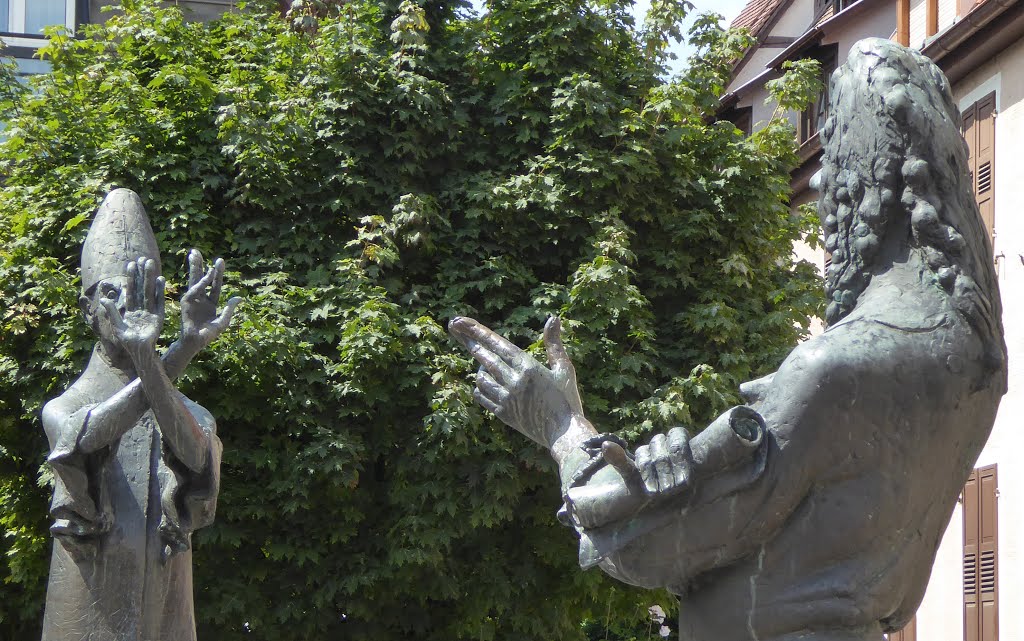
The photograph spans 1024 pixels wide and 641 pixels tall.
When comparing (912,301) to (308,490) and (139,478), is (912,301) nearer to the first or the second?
(139,478)

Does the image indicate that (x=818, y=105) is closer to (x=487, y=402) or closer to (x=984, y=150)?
(x=984, y=150)

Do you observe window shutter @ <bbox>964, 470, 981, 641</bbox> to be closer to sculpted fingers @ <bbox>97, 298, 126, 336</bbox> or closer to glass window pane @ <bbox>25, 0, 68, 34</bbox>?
sculpted fingers @ <bbox>97, 298, 126, 336</bbox>

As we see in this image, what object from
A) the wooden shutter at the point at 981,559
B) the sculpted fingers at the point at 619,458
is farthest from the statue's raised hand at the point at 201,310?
the wooden shutter at the point at 981,559

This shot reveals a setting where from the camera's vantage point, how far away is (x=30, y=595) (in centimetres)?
1376

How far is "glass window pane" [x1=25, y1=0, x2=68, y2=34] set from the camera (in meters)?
25.4

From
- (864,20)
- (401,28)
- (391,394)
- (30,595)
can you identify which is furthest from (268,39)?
(864,20)

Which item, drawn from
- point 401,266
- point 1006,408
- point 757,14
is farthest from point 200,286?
point 757,14

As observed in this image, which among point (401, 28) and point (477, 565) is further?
point (401, 28)

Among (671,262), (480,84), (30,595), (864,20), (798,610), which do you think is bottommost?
(30,595)

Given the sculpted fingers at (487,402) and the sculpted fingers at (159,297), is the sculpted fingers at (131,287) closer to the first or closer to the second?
the sculpted fingers at (159,297)

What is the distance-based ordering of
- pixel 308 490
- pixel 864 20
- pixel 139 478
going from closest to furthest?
pixel 139 478 → pixel 308 490 → pixel 864 20

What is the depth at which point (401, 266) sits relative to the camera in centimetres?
1421

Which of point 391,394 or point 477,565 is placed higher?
point 391,394

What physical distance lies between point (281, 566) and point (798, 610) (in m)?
11.1
